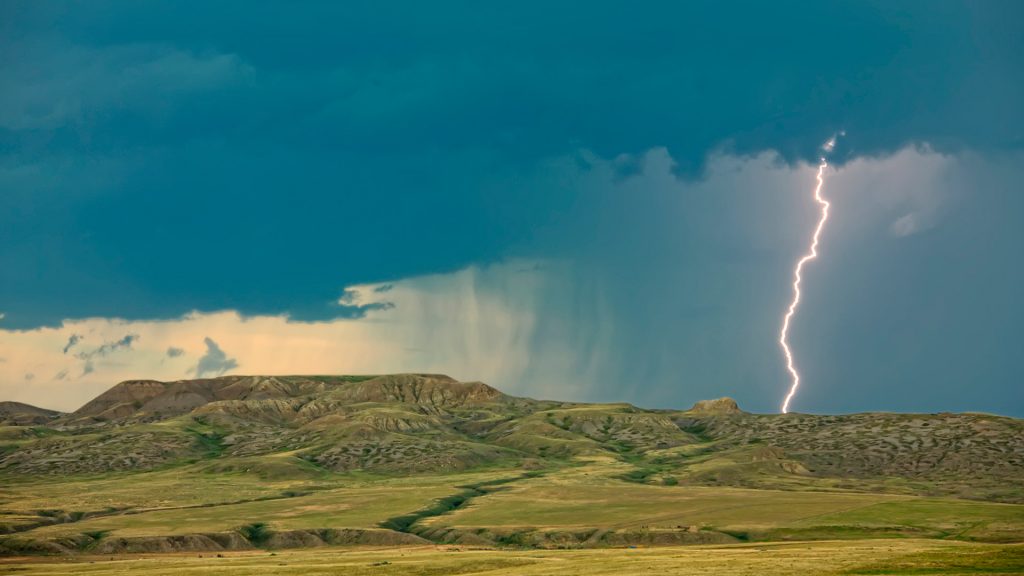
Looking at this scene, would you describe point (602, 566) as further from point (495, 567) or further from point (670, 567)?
point (495, 567)

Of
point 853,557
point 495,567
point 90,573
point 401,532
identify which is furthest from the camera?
point 401,532

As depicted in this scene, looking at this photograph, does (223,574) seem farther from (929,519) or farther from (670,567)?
(929,519)

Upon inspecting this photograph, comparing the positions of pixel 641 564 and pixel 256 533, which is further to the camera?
pixel 256 533

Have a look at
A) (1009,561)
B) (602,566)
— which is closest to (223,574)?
(602,566)

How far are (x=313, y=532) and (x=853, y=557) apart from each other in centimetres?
12519

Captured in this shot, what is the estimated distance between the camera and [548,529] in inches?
7402

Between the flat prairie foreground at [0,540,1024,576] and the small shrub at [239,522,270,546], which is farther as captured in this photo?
the small shrub at [239,522,270,546]

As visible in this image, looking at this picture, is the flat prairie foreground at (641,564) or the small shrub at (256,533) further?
the small shrub at (256,533)

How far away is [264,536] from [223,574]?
283 ft

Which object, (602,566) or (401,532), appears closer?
(602,566)

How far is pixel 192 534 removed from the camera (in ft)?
607

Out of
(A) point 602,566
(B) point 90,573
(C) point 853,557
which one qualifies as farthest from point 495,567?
(B) point 90,573

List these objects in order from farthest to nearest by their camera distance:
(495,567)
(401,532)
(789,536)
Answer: (401,532)
(789,536)
(495,567)

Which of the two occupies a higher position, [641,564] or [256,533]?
[641,564]
